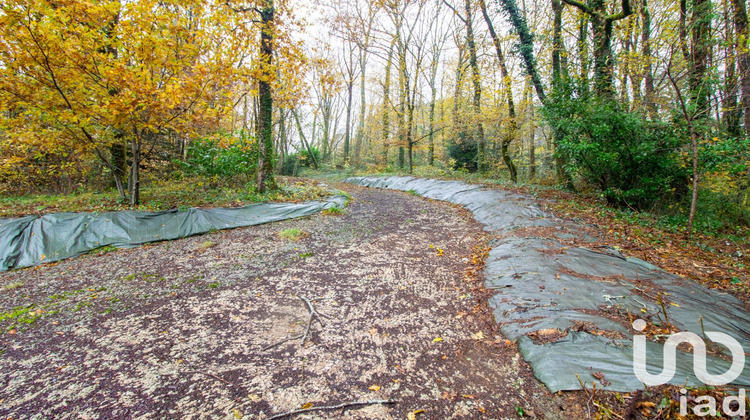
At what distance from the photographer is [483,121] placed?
406 inches

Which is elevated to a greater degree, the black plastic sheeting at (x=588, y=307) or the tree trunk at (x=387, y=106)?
the tree trunk at (x=387, y=106)

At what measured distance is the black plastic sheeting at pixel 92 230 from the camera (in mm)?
3600

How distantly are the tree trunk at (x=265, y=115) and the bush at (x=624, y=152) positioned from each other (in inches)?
273

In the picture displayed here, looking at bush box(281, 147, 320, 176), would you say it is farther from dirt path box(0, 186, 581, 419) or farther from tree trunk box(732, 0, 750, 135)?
tree trunk box(732, 0, 750, 135)

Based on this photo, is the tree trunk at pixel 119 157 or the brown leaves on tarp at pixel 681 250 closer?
the brown leaves on tarp at pixel 681 250

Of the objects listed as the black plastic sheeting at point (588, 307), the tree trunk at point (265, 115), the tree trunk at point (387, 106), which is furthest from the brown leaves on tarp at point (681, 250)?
the tree trunk at point (387, 106)

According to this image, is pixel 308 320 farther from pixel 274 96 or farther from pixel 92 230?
pixel 274 96

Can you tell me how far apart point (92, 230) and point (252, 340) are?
3.87 metres

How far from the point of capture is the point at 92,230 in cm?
407

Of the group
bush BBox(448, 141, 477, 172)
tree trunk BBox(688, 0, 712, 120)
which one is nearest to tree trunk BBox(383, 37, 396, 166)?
bush BBox(448, 141, 477, 172)

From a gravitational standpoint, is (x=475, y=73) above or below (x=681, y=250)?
above

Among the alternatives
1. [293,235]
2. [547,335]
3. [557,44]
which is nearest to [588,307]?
[547,335]

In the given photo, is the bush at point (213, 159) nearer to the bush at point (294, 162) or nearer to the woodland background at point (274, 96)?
the woodland background at point (274, 96)

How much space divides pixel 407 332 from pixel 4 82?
630 centimetres
